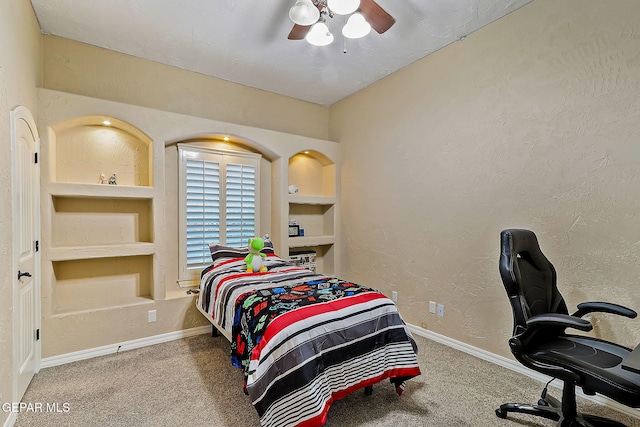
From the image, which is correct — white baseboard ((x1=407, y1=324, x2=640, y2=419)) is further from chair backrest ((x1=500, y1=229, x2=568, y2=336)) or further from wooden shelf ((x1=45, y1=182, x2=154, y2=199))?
wooden shelf ((x1=45, y1=182, x2=154, y2=199))

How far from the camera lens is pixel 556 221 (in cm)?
246

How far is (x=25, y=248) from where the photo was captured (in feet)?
7.77

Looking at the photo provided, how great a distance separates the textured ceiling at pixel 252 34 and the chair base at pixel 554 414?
3.11 meters

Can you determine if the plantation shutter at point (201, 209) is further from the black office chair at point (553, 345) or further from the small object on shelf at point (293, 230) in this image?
the black office chair at point (553, 345)

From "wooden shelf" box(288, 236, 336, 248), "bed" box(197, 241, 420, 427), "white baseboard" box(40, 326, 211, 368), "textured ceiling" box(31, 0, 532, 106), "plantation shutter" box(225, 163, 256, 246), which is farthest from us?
"wooden shelf" box(288, 236, 336, 248)

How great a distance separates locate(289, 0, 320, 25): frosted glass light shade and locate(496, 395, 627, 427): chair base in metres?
2.96

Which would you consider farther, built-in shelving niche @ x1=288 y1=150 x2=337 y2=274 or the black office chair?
built-in shelving niche @ x1=288 y1=150 x2=337 y2=274

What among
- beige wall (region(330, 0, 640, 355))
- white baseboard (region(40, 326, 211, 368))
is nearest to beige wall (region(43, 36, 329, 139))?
beige wall (region(330, 0, 640, 355))

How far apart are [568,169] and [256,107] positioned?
142 inches

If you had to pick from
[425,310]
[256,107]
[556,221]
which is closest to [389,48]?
[256,107]

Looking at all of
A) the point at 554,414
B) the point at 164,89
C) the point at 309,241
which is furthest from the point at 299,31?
the point at 554,414

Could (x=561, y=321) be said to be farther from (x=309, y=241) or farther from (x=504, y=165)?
(x=309, y=241)

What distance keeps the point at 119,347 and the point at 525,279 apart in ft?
12.1

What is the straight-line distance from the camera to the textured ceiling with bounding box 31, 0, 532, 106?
2.62 meters
